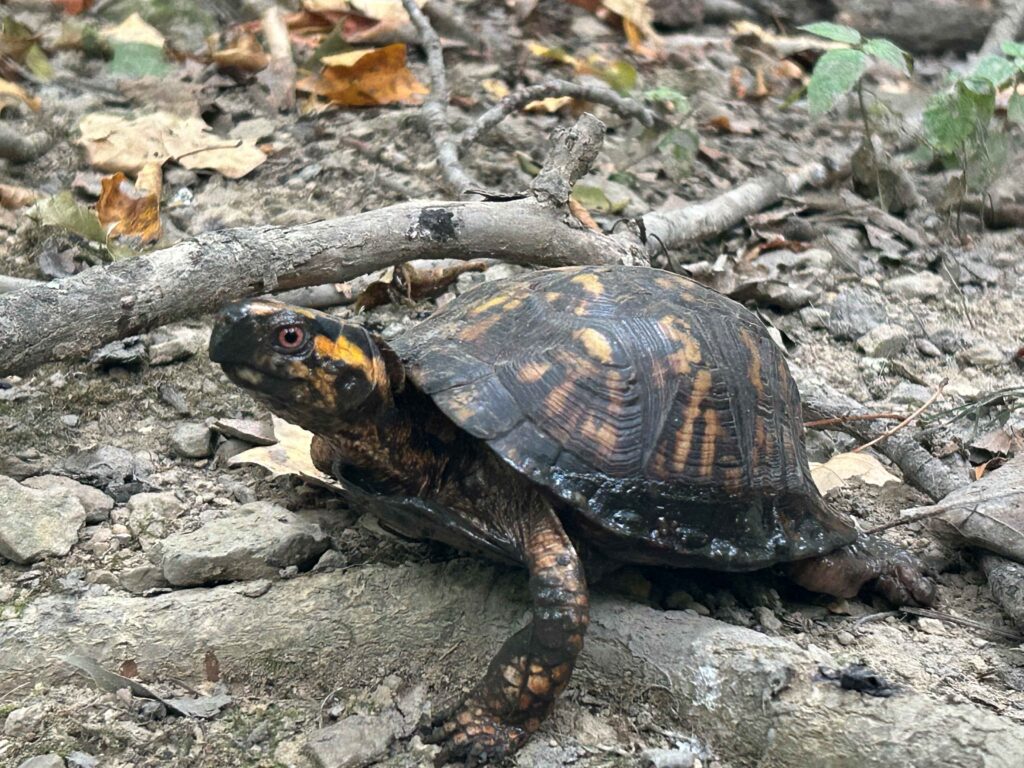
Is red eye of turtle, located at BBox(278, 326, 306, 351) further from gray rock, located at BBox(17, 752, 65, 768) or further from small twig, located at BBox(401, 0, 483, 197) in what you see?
small twig, located at BBox(401, 0, 483, 197)

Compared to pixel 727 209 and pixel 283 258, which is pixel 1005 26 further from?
pixel 283 258

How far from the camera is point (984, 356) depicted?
370 centimetres

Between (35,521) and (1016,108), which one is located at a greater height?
(1016,108)

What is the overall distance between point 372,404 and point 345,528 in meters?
0.50

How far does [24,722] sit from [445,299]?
2.01 metres

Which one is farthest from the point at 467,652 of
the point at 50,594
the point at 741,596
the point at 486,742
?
the point at 50,594

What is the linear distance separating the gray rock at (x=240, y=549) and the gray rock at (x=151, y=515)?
11 cm

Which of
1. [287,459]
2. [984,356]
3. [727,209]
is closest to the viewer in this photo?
[287,459]

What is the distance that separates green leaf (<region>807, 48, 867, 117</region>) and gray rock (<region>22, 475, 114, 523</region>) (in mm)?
2850

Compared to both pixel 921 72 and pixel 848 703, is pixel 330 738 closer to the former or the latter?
pixel 848 703

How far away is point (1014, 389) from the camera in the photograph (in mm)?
2961

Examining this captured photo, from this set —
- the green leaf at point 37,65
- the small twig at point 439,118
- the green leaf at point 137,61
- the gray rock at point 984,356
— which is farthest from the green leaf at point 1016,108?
the green leaf at point 37,65

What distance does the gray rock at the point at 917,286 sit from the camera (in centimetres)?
418

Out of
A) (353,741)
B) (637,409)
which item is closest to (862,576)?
(637,409)
